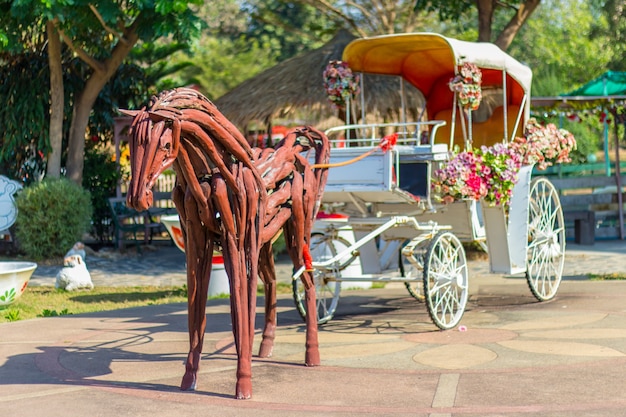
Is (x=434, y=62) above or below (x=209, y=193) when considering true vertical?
above

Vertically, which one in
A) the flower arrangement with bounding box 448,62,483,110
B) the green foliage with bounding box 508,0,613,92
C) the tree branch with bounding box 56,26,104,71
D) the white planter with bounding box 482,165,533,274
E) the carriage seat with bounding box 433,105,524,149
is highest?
the green foliage with bounding box 508,0,613,92

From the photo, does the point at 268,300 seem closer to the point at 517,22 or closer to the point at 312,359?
the point at 312,359

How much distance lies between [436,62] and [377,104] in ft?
19.4

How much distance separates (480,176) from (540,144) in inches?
55.0

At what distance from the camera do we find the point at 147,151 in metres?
5.82

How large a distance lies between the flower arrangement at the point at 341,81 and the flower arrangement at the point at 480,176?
166cm

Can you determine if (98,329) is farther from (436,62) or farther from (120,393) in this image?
(436,62)

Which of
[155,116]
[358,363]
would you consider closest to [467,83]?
[358,363]

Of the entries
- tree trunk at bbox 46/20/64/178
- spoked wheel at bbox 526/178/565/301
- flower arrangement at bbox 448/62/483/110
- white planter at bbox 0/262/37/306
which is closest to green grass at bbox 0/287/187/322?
white planter at bbox 0/262/37/306

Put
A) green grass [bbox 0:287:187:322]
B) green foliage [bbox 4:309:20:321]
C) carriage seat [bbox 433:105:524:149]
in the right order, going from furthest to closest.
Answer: carriage seat [bbox 433:105:524:149] < green grass [bbox 0:287:187:322] < green foliage [bbox 4:309:20:321]

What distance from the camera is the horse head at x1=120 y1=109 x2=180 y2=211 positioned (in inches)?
228

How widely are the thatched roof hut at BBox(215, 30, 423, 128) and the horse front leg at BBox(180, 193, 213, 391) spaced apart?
9826mm

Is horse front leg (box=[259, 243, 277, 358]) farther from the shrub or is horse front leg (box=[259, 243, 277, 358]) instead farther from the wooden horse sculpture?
the shrub

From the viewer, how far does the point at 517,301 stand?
10.5 meters
